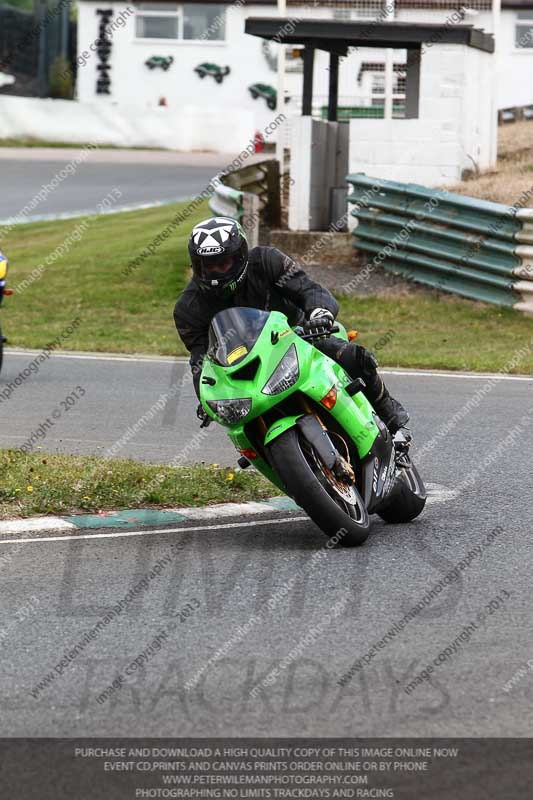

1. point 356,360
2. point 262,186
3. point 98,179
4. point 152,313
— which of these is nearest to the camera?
point 356,360

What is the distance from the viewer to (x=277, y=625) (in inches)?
226

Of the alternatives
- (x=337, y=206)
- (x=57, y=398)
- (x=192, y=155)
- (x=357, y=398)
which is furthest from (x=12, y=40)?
(x=357, y=398)

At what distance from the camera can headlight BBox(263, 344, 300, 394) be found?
22.0ft

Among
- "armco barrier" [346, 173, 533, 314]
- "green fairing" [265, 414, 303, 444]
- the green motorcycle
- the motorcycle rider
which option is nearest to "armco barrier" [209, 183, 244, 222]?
"armco barrier" [346, 173, 533, 314]

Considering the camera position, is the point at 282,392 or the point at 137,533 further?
the point at 137,533

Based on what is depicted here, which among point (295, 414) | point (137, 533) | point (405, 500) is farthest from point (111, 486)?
point (295, 414)

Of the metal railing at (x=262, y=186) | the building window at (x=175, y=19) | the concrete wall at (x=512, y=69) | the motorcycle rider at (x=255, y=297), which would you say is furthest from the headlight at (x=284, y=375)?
the building window at (x=175, y=19)

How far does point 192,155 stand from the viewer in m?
46.6

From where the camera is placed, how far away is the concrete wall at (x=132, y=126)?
159 ft

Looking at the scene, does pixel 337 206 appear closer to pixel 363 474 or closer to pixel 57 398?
pixel 57 398

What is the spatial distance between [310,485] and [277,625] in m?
1.00

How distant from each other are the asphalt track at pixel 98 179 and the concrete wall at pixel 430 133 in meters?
11.2

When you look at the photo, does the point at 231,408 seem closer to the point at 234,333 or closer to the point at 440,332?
the point at 234,333
